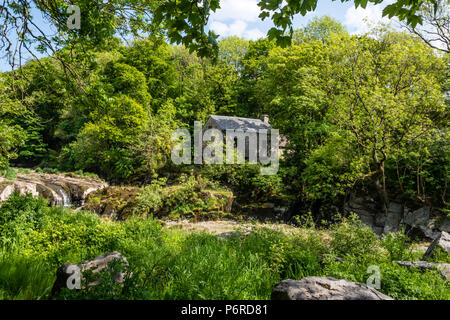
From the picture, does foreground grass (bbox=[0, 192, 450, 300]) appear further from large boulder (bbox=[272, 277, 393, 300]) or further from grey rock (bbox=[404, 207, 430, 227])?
grey rock (bbox=[404, 207, 430, 227])

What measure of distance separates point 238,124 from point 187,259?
58.7 ft

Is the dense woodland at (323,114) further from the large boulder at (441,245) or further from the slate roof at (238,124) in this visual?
the large boulder at (441,245)

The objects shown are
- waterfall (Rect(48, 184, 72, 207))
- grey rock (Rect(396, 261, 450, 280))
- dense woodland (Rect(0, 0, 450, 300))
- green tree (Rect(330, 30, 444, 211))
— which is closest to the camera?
dense woodland (Rect(0, 0, 450, 300))

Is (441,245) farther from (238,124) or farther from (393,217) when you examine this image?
(238,124)

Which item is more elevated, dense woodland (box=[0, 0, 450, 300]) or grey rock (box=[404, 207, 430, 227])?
dense woodland (box=[0, 0, 450, 300])

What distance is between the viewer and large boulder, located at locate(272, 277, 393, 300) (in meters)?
2.47

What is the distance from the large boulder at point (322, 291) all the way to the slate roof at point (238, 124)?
18019 millimetres

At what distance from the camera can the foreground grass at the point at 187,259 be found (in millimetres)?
2809

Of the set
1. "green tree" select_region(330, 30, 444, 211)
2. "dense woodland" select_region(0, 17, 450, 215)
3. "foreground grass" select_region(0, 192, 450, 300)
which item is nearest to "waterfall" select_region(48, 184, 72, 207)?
"dense woodland" select_region(0, 17, 450, 215)

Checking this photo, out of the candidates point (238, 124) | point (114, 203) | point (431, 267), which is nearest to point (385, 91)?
point (431, 267)

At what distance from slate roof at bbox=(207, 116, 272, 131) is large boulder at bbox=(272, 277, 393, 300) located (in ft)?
59.1

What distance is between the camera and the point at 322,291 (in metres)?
2.56

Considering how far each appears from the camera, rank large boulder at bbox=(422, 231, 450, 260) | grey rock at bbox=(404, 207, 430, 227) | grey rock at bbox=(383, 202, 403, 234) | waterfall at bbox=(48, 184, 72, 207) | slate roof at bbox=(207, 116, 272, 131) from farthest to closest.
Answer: slate roof at bbox=(207, 116, 272, 131), waterfall at bbox=(48, 184, 72, 207), grey rock at bbox=(383, 202, 403, 234), grey rock at bbox=(404, 207, 430, 227), large boulder at bbox=(422, 231, 450, 260)

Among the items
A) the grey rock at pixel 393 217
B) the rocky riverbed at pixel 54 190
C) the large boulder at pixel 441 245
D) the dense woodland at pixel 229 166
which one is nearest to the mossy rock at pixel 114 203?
the dense woodland at pixel 229 166
